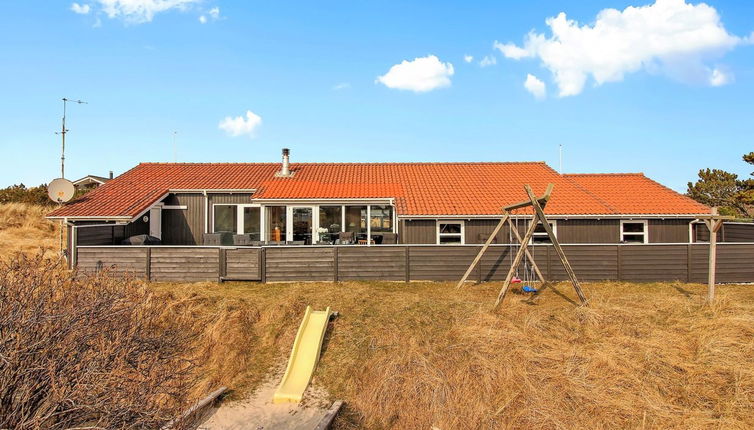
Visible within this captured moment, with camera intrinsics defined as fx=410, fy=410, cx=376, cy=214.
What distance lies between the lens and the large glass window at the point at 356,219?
755 inches

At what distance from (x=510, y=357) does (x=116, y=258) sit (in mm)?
12884

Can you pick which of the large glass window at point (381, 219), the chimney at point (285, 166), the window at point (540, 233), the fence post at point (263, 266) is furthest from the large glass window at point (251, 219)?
the window at point (540, 233)

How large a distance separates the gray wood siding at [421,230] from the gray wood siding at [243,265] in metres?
6.19

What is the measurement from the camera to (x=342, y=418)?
681 cm

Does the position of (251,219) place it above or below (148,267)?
above

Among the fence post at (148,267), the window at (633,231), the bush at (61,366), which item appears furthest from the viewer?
the window at (633,231)

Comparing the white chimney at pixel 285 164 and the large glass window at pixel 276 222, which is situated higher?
the white chimney at pixel 285 164

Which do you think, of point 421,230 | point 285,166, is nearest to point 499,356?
point 421,230

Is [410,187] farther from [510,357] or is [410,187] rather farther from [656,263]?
[510,357]

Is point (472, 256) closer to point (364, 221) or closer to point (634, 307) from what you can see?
point (634, 307)

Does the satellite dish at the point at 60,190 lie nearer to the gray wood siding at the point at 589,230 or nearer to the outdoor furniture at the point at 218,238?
the outdoor furniture at the point at 218,238

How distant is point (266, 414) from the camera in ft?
22.7

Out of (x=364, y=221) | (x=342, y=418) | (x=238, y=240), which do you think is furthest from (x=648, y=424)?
(x=238, y=240)

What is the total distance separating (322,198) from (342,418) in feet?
41.0
